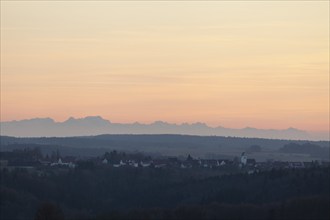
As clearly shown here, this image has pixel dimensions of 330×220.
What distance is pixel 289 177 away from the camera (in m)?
94.4

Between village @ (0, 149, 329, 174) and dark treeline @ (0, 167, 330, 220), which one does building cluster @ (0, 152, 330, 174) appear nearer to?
village @ (0, 149, 329, 174)

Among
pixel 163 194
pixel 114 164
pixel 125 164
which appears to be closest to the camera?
pixel 163 194

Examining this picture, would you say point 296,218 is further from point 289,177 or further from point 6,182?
point 6,182

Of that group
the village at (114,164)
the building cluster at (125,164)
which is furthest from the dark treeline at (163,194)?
→ the building cluster at (125,164)

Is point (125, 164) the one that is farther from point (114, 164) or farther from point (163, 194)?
point (163, 194)

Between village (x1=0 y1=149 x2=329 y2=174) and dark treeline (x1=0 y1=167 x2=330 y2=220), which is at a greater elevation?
village (x1=0 y1=149 x2=329 y2=174)

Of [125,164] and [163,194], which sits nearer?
[163,194]

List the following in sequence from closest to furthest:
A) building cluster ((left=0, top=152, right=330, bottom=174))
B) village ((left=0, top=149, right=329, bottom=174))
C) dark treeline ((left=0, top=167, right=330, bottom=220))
Answer: dark treeline ((left=0, top=167, right=330, bottom=220)), village ((left=0, top=149, right=329, bottom=174)), building cluster ((left=0, top=152, right=330, bottom=174))

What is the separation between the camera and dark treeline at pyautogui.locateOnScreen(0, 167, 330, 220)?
249ft

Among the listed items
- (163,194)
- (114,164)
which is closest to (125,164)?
(114,164)

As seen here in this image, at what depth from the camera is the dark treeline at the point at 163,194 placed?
75.9 m

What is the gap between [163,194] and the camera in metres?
104

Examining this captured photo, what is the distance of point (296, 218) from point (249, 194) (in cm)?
2261

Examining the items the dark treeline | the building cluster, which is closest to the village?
the building cluster
